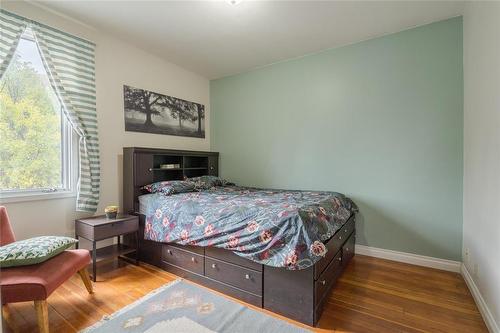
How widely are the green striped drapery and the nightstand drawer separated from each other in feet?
0.99

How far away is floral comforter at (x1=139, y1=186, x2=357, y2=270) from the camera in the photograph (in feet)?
5.66

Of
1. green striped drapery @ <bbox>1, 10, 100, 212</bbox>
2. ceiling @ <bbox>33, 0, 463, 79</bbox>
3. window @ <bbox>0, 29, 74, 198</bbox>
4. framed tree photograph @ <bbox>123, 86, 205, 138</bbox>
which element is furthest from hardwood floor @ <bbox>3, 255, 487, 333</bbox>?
ceiling @ <bbox>33, 0, 463, 79</bbox>

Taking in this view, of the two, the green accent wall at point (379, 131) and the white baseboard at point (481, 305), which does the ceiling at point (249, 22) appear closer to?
the green accent wall at point (379, 131)

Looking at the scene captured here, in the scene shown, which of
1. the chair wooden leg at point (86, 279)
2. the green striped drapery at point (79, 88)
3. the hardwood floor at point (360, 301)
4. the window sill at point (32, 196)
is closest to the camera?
the hardwood floor at point (360, 301)

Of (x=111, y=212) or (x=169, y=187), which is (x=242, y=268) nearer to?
(x=169, y=187)

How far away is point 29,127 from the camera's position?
7.71 ft

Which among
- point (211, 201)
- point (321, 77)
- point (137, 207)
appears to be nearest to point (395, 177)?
point (321, 77)

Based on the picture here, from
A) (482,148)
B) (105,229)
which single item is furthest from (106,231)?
(482,148)

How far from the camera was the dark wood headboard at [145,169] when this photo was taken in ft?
9.54

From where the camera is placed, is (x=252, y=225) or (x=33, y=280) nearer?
(x=33, y=280)

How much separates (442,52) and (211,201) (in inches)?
110

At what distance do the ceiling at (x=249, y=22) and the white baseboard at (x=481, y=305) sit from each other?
2.50m

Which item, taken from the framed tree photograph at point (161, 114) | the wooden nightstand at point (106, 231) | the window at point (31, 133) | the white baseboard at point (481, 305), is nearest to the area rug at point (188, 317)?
the wooden nightstand at point (106, 231)

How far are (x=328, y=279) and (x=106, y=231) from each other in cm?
205
